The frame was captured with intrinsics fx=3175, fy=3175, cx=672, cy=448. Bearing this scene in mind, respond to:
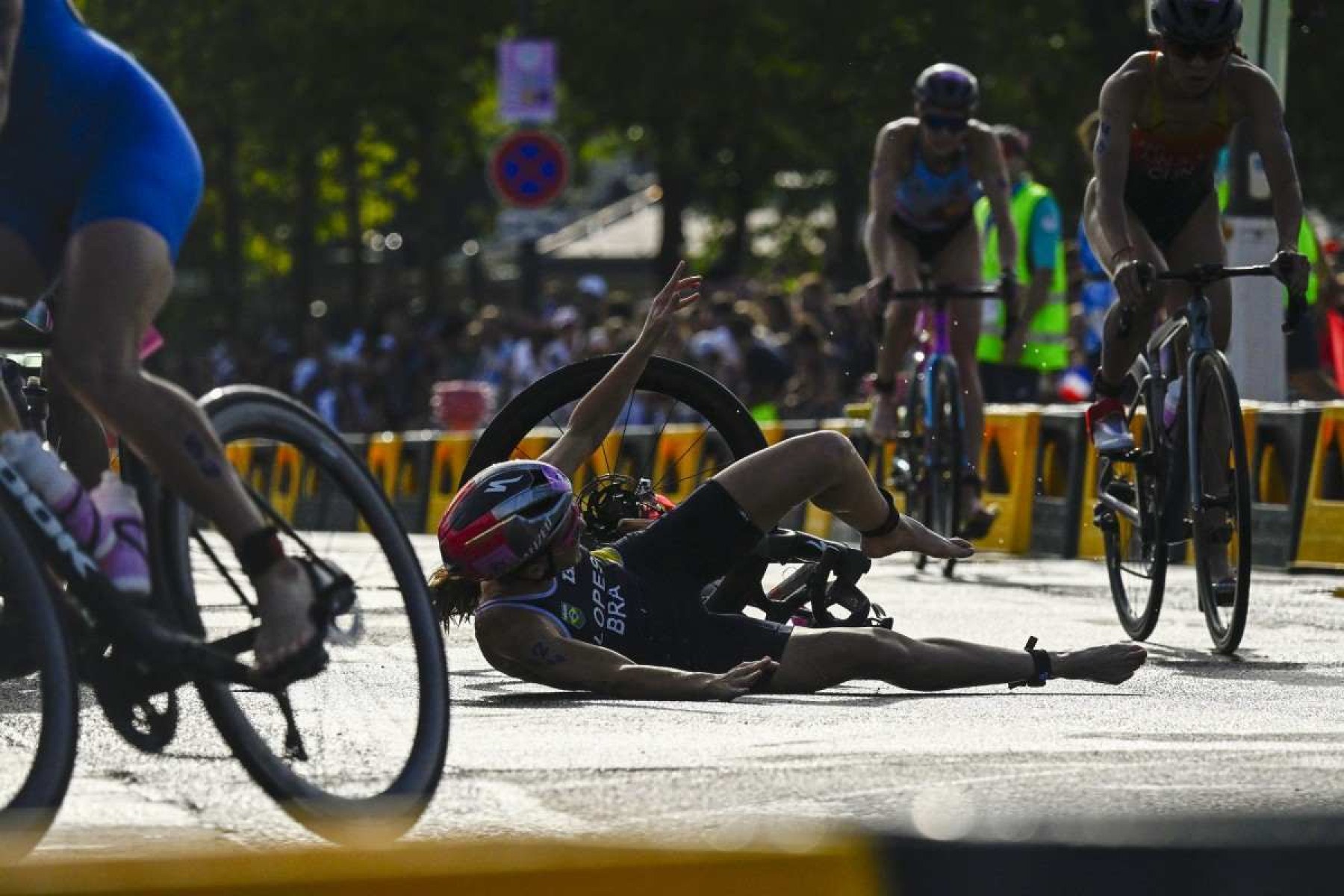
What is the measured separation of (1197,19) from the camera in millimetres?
9727

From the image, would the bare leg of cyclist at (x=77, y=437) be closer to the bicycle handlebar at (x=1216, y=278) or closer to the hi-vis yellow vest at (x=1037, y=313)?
the bicycle handlebar at (x=1216, y=278)

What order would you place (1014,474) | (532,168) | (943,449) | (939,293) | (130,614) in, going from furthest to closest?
(532,168) → (1014,474) → (939,293) → (943,449) → (130,614)

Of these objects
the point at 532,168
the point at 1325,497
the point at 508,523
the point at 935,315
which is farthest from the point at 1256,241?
the point at 532,168

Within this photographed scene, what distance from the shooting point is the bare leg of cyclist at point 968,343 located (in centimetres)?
1342

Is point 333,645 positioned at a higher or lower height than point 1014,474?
higher

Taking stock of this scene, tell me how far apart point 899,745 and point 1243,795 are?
101 centimetres

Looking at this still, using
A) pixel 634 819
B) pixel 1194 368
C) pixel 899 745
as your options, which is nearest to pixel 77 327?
pixel 634 819

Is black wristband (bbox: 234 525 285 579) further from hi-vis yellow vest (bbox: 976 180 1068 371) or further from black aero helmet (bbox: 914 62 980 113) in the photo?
hi-vis yellow vest (bbox: 976 180 1068 371)

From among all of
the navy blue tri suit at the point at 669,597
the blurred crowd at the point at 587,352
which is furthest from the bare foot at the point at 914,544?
the blurred crowd at the point at 587,352

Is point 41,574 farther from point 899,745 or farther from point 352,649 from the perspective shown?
point 899,745

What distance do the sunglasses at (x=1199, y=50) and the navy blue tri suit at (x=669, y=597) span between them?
266cm

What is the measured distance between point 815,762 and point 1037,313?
971cm

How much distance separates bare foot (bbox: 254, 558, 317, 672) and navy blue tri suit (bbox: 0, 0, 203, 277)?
595 millimetres

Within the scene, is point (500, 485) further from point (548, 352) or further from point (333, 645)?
point (548, 352)
